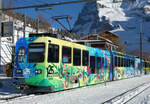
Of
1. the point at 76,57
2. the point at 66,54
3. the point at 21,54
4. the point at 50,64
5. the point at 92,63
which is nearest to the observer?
the point at 50,64

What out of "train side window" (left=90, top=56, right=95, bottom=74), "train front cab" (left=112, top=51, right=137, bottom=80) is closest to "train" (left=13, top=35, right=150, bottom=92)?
"train side window" (left=90, top=56, right=95, bottom=74)

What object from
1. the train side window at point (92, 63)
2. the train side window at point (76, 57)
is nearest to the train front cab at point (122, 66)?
the train side window at point (92, 63)

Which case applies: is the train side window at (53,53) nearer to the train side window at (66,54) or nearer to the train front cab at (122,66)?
the train side window at (66,54)

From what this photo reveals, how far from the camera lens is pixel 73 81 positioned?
1421cm

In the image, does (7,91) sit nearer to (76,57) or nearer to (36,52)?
(36,52)

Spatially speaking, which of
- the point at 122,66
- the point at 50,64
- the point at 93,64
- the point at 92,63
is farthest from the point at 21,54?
the point at 122,66

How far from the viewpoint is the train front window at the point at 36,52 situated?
462 inches

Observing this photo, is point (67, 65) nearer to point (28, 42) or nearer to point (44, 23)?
point (28, 42)

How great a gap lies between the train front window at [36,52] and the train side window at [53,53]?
0.36m

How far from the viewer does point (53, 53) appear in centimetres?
1208

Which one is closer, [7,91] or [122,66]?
[7,91]

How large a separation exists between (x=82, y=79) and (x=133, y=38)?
14270 cm

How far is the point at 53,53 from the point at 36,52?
0.84 meters

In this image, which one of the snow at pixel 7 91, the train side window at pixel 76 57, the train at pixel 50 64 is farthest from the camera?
the train side window at pixel 76 57
